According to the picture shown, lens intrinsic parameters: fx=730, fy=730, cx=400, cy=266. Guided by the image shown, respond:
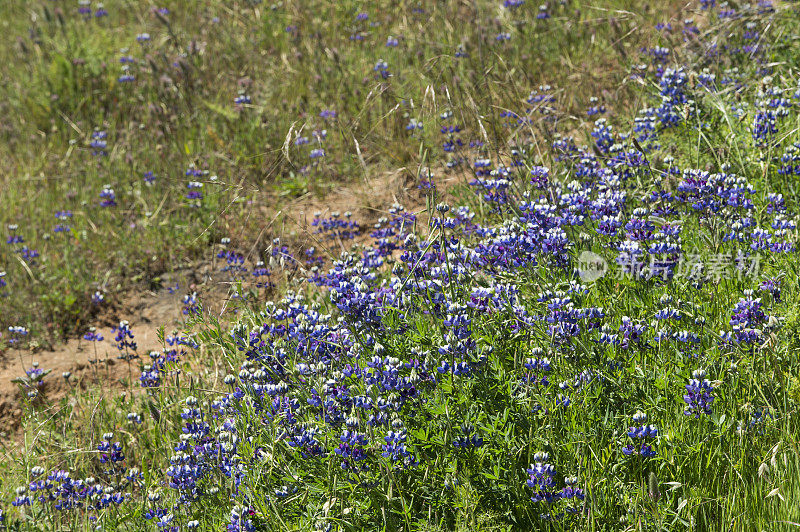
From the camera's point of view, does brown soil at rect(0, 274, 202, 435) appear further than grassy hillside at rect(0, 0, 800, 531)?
Yes

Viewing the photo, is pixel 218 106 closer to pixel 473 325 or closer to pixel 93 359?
pixel 93 359

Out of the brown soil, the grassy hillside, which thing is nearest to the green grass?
the grassy hillside

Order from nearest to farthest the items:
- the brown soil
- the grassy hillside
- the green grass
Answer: the grassy hillside < the brown soil < the green grass

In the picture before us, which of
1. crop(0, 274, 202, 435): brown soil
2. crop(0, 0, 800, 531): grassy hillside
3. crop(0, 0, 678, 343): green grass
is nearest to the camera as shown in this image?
crop(0, 0, 800, 531): grassy hillside

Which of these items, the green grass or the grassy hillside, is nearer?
the grassy hillside

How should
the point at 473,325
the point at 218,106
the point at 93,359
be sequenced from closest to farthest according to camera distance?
1. the point at 473,325
2. the point at 93,359
3. the point at 218,106

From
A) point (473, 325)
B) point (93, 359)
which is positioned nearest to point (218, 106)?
point (93, 359)

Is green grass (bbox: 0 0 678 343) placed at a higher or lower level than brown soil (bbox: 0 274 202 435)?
higher

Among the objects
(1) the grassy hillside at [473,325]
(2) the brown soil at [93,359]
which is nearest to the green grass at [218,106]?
(1) the grassy hillside at [473,325]

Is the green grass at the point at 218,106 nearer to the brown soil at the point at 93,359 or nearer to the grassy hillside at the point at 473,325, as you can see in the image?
the grassy hillside at the point at 473,325

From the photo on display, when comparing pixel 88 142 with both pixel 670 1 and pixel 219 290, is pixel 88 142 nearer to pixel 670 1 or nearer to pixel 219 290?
pixel 219 290

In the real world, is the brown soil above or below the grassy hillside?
below

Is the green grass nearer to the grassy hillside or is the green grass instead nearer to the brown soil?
the grassy hillside

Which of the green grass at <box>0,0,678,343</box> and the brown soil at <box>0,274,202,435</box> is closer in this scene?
the brown soil at <box>0,274,202,435</box>
